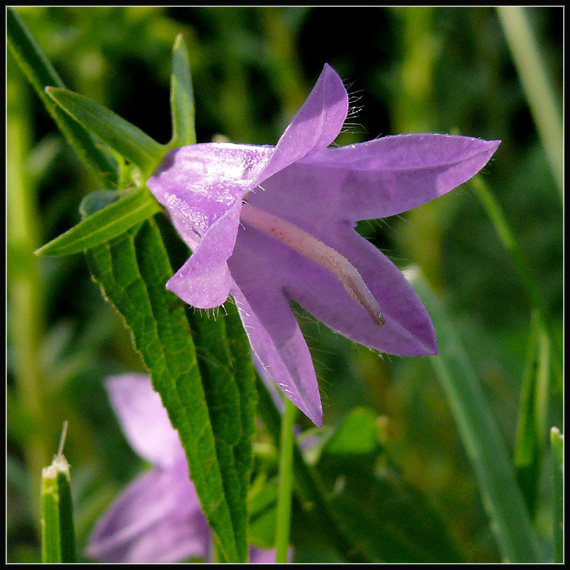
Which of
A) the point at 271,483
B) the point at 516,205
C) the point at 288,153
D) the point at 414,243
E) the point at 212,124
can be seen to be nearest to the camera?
the point at 288,153

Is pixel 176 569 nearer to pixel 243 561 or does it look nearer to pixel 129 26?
pixel 243 561

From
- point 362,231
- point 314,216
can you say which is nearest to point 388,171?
point 314,216

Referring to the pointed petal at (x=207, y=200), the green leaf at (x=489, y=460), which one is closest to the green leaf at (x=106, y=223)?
the pointed petal at (x=207, y=200)

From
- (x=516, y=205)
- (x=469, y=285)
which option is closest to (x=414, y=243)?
(x=469, y=285)

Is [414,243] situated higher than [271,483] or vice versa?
[414,243]

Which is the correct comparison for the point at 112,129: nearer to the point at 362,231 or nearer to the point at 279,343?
the point at 279,343

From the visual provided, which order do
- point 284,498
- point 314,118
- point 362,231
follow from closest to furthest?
point 314,118 < point 284,498 < point 362,231

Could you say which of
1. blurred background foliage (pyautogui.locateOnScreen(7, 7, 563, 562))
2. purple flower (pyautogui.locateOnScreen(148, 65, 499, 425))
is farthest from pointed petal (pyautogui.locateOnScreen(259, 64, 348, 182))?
blurred background foliage (pyautogui.locateOnScreen(7, 7, 563, 562))
